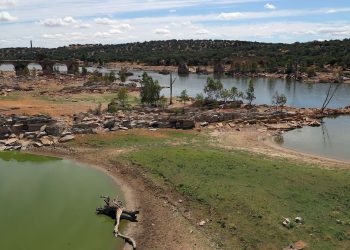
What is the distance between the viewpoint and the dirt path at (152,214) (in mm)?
22016

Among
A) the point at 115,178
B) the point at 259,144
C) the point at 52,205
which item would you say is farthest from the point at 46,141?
the point at 259,144

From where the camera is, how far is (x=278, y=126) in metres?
49.5

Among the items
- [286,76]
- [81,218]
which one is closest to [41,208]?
[81,218]

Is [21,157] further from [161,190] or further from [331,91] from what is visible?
[331,91]

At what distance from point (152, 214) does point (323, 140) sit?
85.8 feet

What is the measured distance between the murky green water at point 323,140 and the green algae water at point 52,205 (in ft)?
65.1

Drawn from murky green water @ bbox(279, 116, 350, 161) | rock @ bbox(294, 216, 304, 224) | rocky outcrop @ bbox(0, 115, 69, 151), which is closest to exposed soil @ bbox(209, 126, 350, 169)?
murky green water @ bbox(279, 116, 350, 161)

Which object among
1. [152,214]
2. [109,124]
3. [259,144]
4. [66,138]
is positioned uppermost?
[109,124]

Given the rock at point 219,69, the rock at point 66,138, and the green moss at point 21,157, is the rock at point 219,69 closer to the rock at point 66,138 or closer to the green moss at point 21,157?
the rock at point 66,138

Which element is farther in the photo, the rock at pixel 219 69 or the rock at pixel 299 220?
the rock at pixel 219 69

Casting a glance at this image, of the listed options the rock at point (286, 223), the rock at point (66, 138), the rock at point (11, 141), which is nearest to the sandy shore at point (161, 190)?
the rock at point (66, 138)

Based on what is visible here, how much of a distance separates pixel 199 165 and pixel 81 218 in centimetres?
956

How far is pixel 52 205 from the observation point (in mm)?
27141

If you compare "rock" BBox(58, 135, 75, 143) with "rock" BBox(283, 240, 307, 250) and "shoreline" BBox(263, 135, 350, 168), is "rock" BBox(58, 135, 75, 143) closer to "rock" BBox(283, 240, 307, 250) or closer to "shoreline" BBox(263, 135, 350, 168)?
"shoreline" BBox(263, 135, 350, 168)
